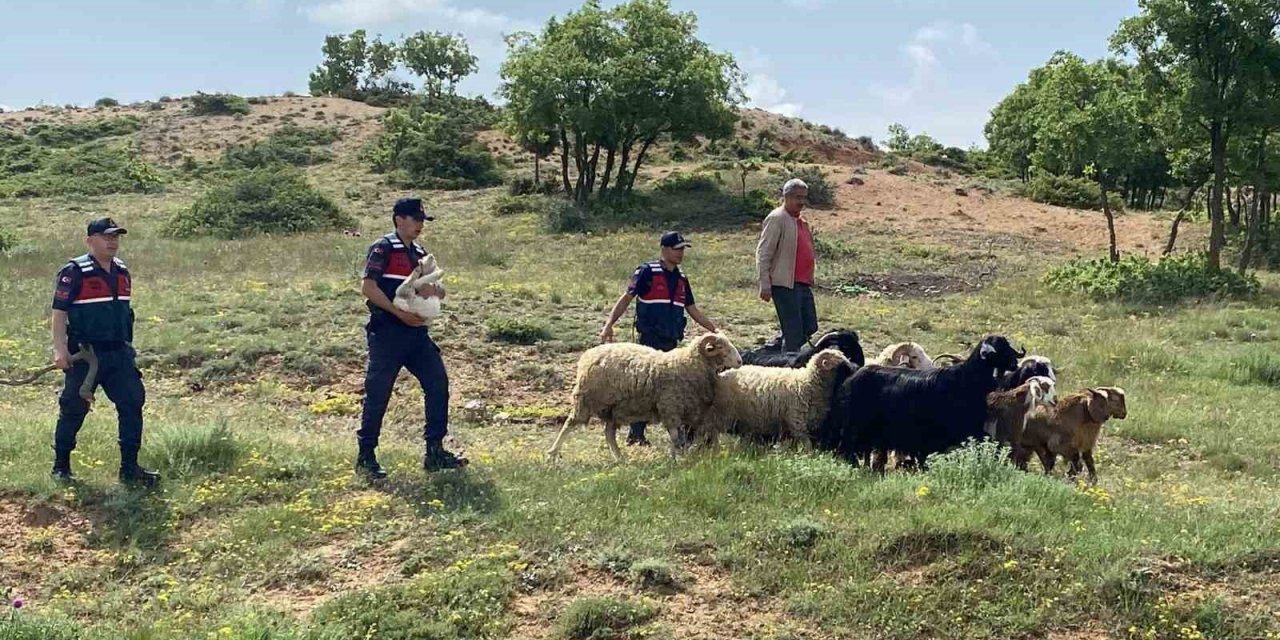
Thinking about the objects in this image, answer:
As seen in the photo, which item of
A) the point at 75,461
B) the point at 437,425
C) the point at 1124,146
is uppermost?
the point at 1124,146

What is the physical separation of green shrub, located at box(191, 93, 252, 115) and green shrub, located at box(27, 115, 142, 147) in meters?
4.27

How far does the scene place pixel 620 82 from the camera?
36344 mm

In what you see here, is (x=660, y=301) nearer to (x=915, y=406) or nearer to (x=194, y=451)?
(x=915, y=406)

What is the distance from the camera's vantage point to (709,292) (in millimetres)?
21703

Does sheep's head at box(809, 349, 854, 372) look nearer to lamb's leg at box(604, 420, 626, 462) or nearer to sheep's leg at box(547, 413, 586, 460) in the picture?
lamb's leg at box(604, 420, 626, 462)

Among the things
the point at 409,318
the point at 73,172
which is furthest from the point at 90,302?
the point at 73,172

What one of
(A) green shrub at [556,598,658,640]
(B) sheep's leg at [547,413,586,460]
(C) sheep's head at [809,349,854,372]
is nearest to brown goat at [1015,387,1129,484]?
(C) sheep's head at [809,349,854,372]

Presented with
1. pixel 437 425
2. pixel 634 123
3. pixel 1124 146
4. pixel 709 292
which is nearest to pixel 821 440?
pixel 437 425

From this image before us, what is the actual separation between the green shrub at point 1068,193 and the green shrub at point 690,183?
13620mm

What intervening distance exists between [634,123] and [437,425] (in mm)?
31383

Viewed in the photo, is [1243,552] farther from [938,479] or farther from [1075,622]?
[938,479]

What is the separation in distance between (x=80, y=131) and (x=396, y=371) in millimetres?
62171

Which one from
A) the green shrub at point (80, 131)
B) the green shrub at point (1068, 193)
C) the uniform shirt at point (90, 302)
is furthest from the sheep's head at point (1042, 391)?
the green shrub at point (80, 131)

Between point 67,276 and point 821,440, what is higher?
point 67,276
